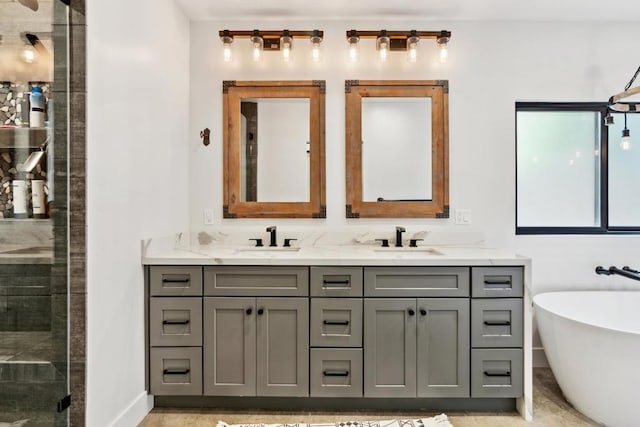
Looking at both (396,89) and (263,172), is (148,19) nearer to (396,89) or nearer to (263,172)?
(263,172)

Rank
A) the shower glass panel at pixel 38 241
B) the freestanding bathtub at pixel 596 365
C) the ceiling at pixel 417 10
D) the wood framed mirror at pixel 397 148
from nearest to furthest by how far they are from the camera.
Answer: the shower glass panel at pixel 38 241 < the freestanding bathtub at pixel 596 365 < the ceiling at pixel 417 10 < the wood framed mirror at pixel 397 148

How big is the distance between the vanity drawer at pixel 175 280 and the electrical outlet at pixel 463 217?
1858 millimetres

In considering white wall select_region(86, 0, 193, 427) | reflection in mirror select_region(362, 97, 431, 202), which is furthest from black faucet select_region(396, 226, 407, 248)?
white wall select_region(86, 0, 193, 427)

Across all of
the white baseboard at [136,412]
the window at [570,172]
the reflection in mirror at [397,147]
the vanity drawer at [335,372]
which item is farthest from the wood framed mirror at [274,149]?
the window at [570,172]

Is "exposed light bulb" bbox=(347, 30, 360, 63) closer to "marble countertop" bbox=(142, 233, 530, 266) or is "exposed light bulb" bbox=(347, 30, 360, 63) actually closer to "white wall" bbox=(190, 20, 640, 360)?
"white wall" bbox=(190, 20, 640, 360)

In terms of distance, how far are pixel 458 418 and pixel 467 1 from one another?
8.72ft

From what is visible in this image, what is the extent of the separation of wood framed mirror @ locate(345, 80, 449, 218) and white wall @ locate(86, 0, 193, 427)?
1.29 m

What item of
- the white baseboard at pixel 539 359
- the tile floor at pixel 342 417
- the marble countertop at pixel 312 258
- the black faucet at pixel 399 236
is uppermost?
the black faucet at pixel 399 236

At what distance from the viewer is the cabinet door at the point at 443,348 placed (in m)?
2.00

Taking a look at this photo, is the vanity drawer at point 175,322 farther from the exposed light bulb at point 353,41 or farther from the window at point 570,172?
the window at point 570,172

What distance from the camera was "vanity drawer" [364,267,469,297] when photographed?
79.0 inches

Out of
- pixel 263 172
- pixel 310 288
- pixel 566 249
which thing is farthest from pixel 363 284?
pixel 566 249

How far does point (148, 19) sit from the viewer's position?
2041 mm

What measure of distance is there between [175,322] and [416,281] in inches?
56.1
